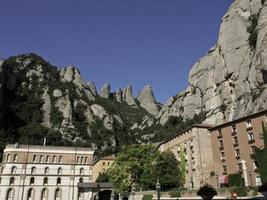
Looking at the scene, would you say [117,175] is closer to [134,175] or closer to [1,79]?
[134,175]

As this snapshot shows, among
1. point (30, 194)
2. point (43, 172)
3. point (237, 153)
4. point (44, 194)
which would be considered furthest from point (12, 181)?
point (237, 153)

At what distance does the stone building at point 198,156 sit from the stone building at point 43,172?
2898cm

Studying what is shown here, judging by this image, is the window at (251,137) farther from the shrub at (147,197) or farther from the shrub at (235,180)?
the shrub at (147,197)

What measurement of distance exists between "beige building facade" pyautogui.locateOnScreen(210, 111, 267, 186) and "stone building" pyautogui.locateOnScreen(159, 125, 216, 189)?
1760 millimetres

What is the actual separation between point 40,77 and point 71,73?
80.5ft

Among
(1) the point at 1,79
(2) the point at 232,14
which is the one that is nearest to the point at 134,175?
(2) the point at 232,14

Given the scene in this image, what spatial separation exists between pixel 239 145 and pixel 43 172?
53726 mm

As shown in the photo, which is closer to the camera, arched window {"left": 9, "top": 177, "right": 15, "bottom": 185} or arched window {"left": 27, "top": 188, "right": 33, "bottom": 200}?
arched window {"left": 9, "top": 177, "right": 15, "bottom": 185}

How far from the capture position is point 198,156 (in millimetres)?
56688

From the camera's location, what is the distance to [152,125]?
14950cm

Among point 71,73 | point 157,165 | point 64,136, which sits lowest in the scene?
point 157,165

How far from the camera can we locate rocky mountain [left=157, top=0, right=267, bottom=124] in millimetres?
63688

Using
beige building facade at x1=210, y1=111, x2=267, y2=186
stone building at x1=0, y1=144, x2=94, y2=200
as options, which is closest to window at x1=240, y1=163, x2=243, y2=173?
beige building facade at x1=210, y1=111, x2=267, y2=186

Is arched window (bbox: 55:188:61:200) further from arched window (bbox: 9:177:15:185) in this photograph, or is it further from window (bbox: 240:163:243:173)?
window (bbox: 240:163:243:173)
